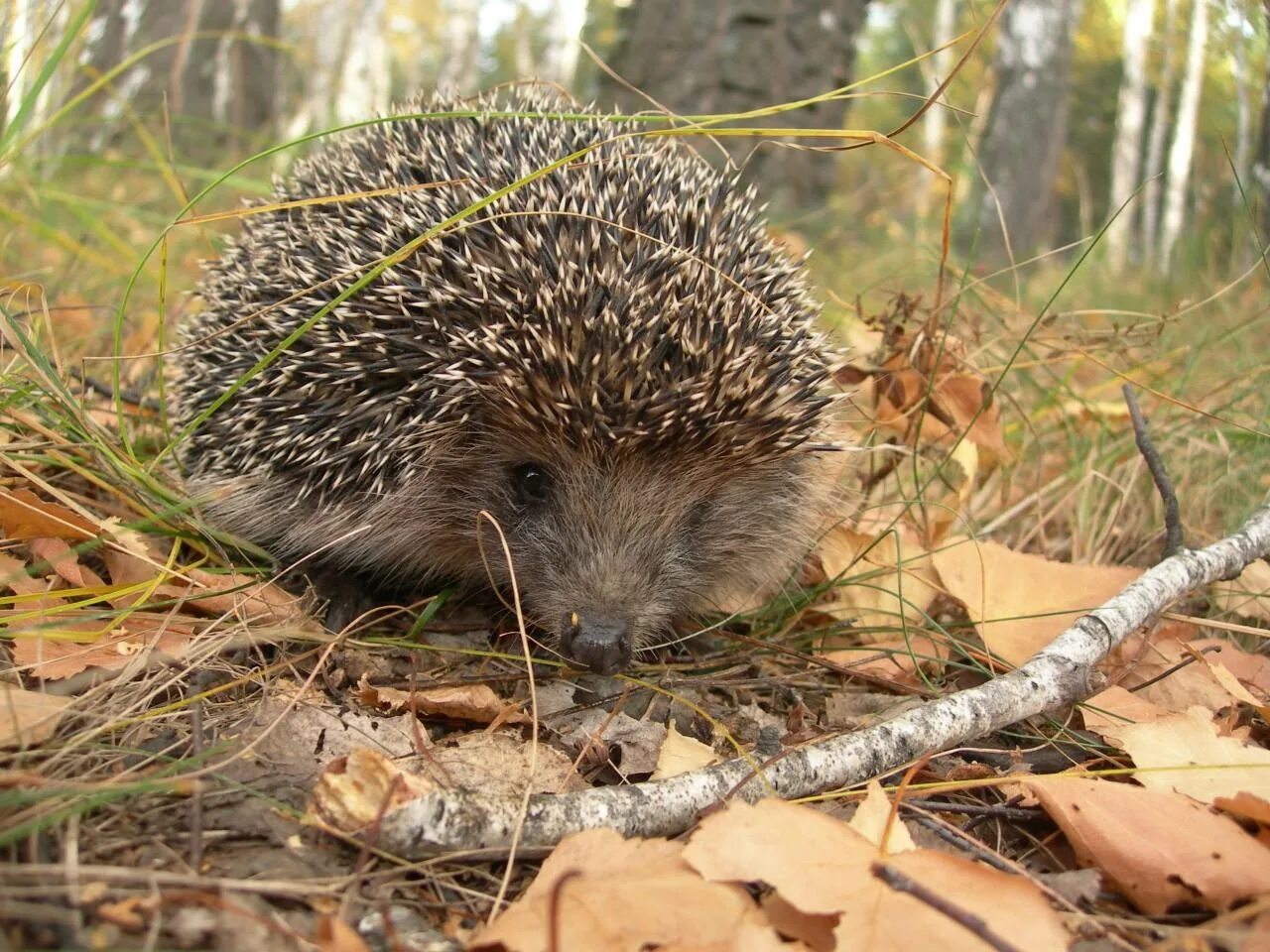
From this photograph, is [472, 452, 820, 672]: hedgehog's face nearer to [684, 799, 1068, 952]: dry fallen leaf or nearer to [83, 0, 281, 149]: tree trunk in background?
[684, 799, 1068, 952]: dry fallen leaf

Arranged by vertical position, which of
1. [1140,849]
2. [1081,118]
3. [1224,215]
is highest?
[1081,118]

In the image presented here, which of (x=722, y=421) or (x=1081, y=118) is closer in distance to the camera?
(x=722, y=421)

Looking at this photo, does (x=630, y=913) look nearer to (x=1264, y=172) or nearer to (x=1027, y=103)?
(x=1264, y=172)

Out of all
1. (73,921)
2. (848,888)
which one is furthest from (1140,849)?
(73,921)

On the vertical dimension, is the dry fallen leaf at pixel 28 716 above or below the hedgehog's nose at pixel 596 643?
above

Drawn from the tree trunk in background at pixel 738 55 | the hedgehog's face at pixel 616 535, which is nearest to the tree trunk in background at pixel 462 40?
the tree trunk in background at pixel 738 55

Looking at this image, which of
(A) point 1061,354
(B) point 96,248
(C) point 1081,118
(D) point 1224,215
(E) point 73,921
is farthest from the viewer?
(C) point 1081,118

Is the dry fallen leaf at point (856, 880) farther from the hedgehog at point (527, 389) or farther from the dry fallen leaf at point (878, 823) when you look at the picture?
the hedgehog at point (527, 389)

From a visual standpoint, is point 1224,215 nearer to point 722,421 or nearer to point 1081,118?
point 722,421
